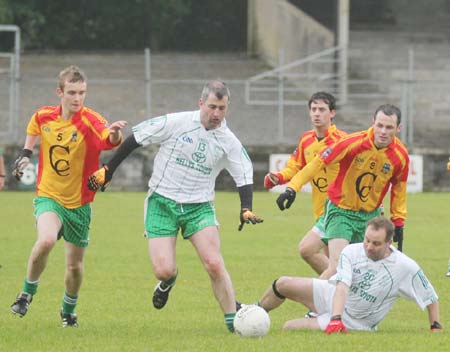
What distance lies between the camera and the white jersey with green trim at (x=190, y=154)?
1037 cm

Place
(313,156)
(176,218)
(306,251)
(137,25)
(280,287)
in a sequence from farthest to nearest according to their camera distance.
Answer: (137,25)
(313,156)
(306,251)
(280,287)
(176,218)

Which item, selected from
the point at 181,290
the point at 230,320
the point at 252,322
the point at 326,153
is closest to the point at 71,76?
the point at 326,153

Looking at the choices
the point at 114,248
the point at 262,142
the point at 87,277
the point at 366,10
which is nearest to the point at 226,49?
the point at 366,10

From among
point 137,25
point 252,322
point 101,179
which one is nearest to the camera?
point 252,322

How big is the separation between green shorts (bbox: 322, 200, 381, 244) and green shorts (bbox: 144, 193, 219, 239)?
1.51 meters

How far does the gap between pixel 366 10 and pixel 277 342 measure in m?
32.2

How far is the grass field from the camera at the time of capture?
379 inches

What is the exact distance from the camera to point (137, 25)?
45.3m

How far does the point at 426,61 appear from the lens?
37.2 metres

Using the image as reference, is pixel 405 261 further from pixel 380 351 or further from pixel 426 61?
pixel 426 61

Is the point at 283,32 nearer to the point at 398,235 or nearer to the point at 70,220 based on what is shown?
the point at 398,235

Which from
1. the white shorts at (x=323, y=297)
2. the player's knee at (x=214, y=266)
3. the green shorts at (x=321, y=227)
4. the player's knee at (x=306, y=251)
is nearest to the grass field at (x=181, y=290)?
the white shorts at (x=323, y=297)

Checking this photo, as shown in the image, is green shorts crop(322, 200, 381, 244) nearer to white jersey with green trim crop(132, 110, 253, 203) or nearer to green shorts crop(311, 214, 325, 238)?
green shorts crop(311, 214, 325, 238)

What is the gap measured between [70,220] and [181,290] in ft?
11.0
